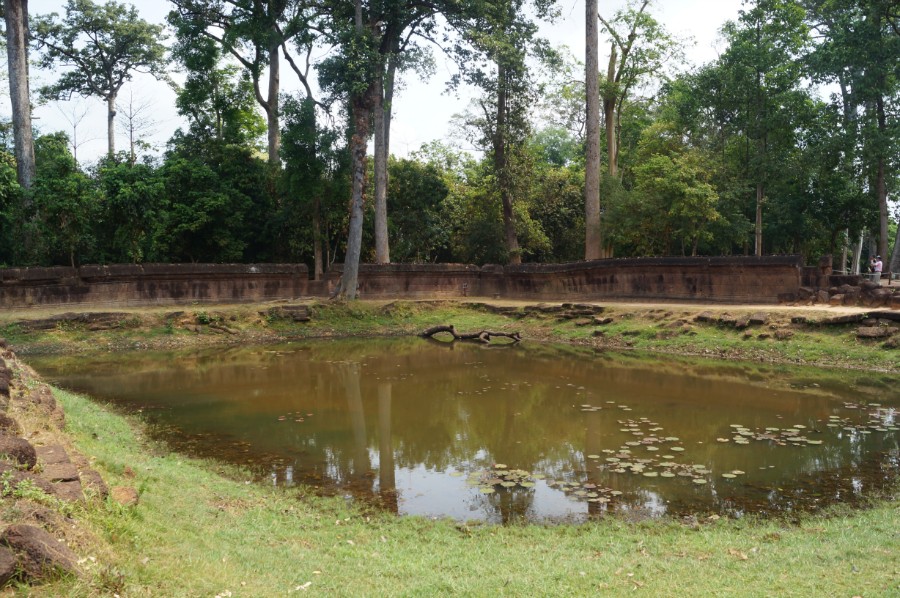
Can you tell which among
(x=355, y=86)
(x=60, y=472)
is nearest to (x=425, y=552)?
(x=60, y=472)

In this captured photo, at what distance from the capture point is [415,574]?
430cm

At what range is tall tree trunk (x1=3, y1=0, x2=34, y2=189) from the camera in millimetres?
20594

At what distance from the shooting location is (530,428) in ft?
29.2

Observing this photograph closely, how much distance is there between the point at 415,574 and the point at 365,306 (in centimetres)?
1671

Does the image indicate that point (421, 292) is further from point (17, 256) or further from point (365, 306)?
point (17, 256)

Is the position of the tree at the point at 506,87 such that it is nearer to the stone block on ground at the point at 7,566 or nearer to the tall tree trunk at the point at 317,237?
the tall tree trunk at the point at 317,237

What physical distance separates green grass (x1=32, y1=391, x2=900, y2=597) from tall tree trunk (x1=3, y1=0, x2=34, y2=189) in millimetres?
18804

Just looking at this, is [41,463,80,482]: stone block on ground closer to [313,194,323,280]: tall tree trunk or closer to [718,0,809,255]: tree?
[313,194,323,280]: tall tree trunk

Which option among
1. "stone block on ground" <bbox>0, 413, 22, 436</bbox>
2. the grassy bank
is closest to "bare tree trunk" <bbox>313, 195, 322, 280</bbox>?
the grassy bank

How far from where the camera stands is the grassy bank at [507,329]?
44.7 feet

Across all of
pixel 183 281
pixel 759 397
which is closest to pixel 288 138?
pixel 183 281

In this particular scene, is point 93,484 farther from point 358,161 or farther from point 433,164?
point 433,164

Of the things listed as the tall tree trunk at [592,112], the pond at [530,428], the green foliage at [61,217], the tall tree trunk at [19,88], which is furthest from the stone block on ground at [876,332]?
the tall tree trunk at [19,88]

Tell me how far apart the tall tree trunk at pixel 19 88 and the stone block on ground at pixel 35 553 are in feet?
67.9
